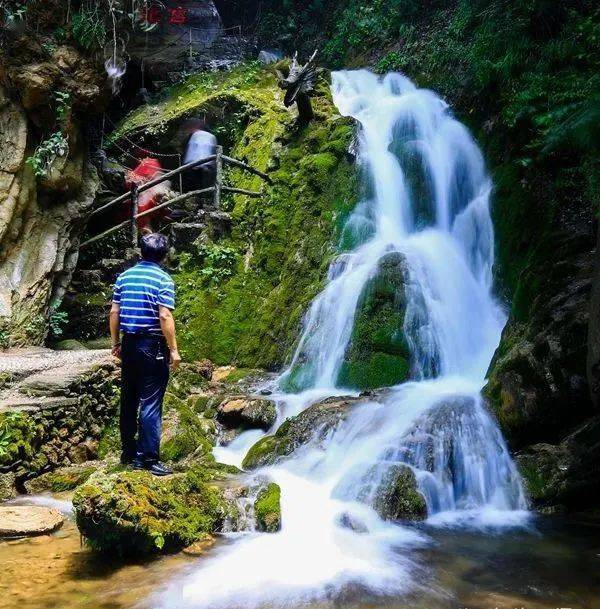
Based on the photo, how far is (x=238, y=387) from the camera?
8.62m

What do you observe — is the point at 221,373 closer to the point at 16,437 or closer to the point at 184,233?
the point at 184,233

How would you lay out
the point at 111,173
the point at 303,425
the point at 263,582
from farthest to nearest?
the point at 111,173
the point at 303,425
the point at 263,582

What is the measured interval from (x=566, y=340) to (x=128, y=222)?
9.48m

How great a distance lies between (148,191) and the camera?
13422 mm

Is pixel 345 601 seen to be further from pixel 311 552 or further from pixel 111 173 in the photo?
pixel 111 173

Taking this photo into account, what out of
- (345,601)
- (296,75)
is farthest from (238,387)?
(296,75)

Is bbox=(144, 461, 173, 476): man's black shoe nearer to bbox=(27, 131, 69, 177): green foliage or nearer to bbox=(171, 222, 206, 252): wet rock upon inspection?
bbox=(27, 131, 69, 177): green foliage

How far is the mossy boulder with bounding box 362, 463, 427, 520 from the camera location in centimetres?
473

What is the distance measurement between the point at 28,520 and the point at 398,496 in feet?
10.1

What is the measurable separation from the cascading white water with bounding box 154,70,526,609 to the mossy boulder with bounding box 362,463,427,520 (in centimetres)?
7

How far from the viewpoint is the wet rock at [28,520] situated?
3803 millimetres

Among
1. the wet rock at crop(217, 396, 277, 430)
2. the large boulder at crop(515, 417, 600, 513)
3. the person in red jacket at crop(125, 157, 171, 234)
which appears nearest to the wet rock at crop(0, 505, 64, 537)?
the wet rock at crop(217, 396, 277, 430)

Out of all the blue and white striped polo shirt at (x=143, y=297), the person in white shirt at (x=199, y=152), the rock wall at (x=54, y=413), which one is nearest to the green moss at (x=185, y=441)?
the rock wall at (x=54, y=413)

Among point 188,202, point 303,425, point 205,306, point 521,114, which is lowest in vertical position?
point 303,425
